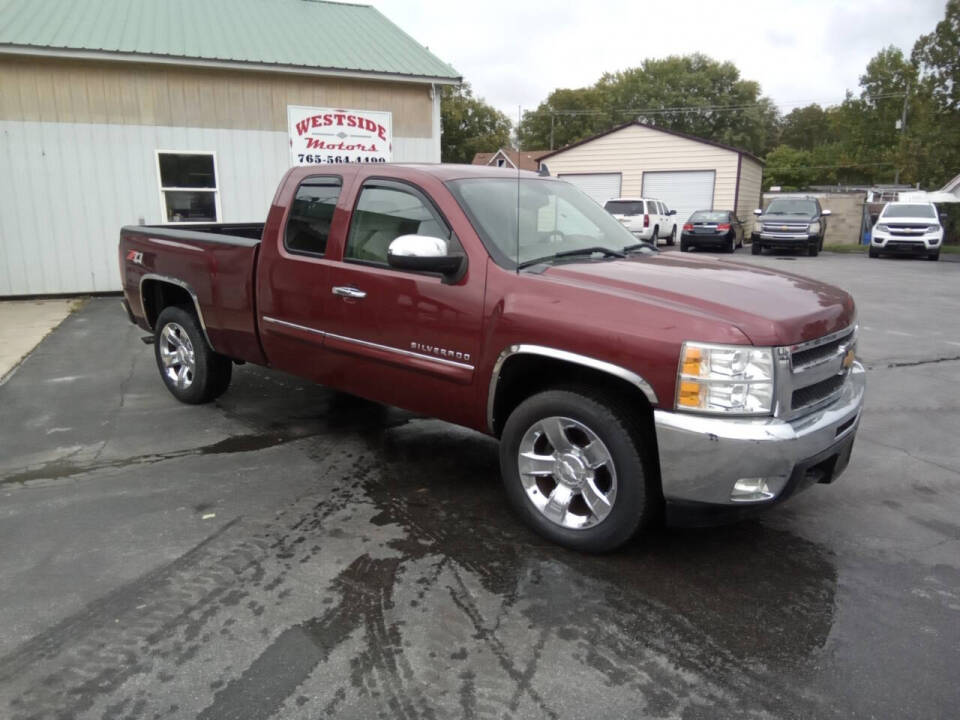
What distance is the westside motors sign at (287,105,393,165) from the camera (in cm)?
1336

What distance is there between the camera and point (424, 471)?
4680mm

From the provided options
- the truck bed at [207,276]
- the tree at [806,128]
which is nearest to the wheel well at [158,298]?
the truck bed at [207,276]

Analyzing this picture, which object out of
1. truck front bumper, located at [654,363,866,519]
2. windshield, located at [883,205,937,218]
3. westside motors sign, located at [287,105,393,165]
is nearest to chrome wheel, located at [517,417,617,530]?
truck front bumper, located at [654,363,866,519]

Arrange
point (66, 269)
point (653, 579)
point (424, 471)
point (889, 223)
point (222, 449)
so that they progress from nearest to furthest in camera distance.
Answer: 1. point (653, 579)
2. point (424, 471)
3. point (222, 449)
4. point (66, 269)
5. point (889, 223)

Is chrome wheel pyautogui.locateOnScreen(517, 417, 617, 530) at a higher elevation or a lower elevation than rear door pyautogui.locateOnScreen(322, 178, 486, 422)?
lower

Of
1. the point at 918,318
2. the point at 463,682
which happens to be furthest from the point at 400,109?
the point at 463,682

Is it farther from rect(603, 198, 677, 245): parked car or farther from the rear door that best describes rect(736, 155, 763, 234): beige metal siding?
the rear door

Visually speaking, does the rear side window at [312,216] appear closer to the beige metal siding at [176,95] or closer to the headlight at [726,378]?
the headlight at [726,378]

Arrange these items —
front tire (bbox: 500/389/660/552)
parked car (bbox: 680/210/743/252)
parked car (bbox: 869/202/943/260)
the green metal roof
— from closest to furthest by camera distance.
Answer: front tire (bbox: 500/389/660/552) < the green metal roof < parked car (bbox: 869/202/943/260) < parked car (bbox: 680/210/743/252)

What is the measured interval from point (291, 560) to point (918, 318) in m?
10.6

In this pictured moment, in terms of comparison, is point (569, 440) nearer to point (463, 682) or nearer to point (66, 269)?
point (463, 682)

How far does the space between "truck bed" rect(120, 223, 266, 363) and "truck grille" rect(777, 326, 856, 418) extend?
360 centimetres

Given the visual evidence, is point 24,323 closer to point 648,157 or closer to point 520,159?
point 520,159

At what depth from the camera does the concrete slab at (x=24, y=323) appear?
7.99 meters
